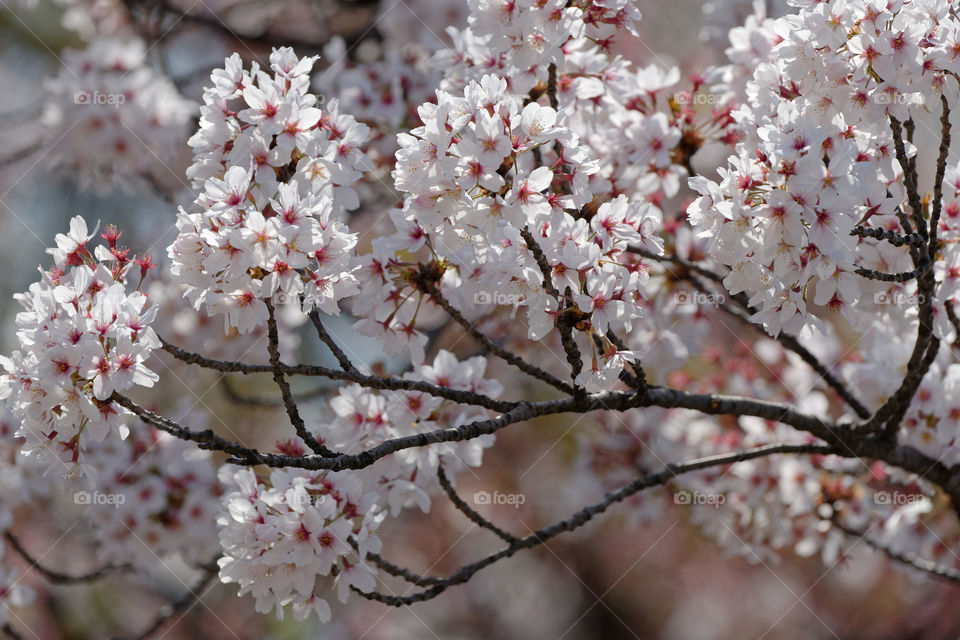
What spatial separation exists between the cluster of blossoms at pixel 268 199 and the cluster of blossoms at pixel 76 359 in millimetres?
159

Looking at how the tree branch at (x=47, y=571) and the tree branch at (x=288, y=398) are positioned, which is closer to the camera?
the tree branch at (x=288, y=398)

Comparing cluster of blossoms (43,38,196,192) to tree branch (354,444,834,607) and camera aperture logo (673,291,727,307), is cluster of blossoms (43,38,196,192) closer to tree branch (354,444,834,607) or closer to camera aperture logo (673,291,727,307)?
camera aperture logo (673,291,727,307)

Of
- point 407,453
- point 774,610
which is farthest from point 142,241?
point 774,610

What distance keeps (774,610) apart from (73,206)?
252 inches

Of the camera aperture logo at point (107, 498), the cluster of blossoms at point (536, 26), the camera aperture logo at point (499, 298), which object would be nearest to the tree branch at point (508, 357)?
the camera aperture logo at point (499, 298)

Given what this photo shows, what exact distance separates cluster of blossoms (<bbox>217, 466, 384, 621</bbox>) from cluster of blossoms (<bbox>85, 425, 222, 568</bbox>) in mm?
1315

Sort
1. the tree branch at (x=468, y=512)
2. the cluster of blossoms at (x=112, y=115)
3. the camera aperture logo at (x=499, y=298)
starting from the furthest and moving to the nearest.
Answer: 1. the cluster of blossoms at (x=112, y=115)
2. the tree branch at (x=468, y=512)
3. the camera aperture logo at (x=499, y=298)

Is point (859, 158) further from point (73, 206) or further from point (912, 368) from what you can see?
point (73, 206)

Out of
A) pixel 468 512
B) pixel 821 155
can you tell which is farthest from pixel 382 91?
pixel 821 155

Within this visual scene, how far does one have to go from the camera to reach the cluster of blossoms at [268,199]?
1.81m

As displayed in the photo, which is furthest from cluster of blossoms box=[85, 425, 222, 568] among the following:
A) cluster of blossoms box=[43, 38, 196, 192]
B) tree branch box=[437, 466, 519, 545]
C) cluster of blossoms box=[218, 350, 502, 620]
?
cluster of blossoms box=[43, 38, 196, 192]

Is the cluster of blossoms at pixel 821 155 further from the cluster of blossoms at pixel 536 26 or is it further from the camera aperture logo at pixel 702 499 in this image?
the camera aperture logo at pixel 702 499

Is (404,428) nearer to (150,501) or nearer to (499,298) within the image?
(499,298)

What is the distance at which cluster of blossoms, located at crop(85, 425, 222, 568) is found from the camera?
3.39 meters
